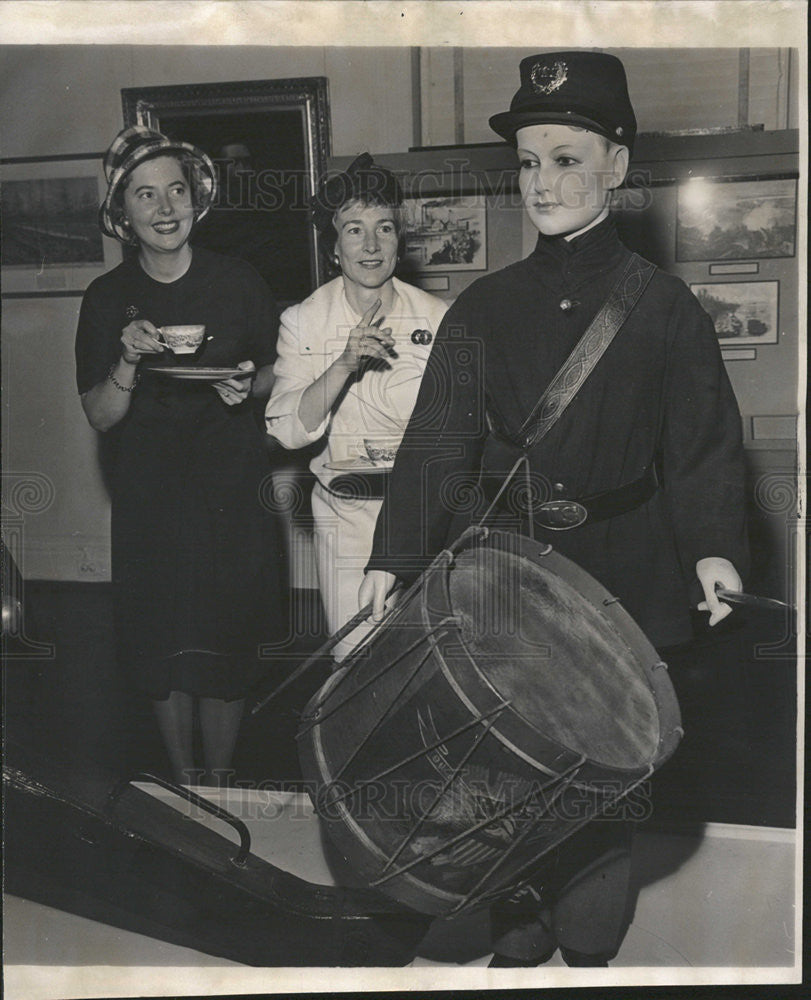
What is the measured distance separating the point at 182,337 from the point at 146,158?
0.40m

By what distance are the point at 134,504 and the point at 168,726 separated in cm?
53

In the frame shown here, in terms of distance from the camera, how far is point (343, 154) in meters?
2.24

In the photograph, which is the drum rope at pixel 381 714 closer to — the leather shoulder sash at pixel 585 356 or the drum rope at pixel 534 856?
the drum rope at pixel 534 856

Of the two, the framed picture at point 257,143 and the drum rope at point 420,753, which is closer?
the drum rope at point 420,753

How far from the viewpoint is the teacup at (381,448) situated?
2246 millimetres

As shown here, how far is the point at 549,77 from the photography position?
82.6 inches

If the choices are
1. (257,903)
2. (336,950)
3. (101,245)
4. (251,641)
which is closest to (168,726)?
(251,641)

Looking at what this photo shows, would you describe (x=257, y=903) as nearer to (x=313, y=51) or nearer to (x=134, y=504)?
(x=134, y=504)

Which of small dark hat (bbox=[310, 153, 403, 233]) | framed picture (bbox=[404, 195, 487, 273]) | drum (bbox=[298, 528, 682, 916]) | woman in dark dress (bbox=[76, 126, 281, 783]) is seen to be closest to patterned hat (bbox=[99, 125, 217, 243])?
woman in dark dress (bbox=[76, 126, 281, 783])

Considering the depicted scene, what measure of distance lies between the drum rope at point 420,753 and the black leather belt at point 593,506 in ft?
1.63

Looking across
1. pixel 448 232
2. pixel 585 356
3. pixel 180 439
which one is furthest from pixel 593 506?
pixel 180 439

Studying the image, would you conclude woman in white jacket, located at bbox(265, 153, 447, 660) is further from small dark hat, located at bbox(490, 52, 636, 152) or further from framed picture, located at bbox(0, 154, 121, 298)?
framed picture, located at bbox(0, 154, 121, 298)

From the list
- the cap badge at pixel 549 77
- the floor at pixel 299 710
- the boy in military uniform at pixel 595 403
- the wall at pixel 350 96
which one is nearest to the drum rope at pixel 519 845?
the boy in military uniform at pixel 595 403

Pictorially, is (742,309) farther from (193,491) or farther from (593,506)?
(193,491)
